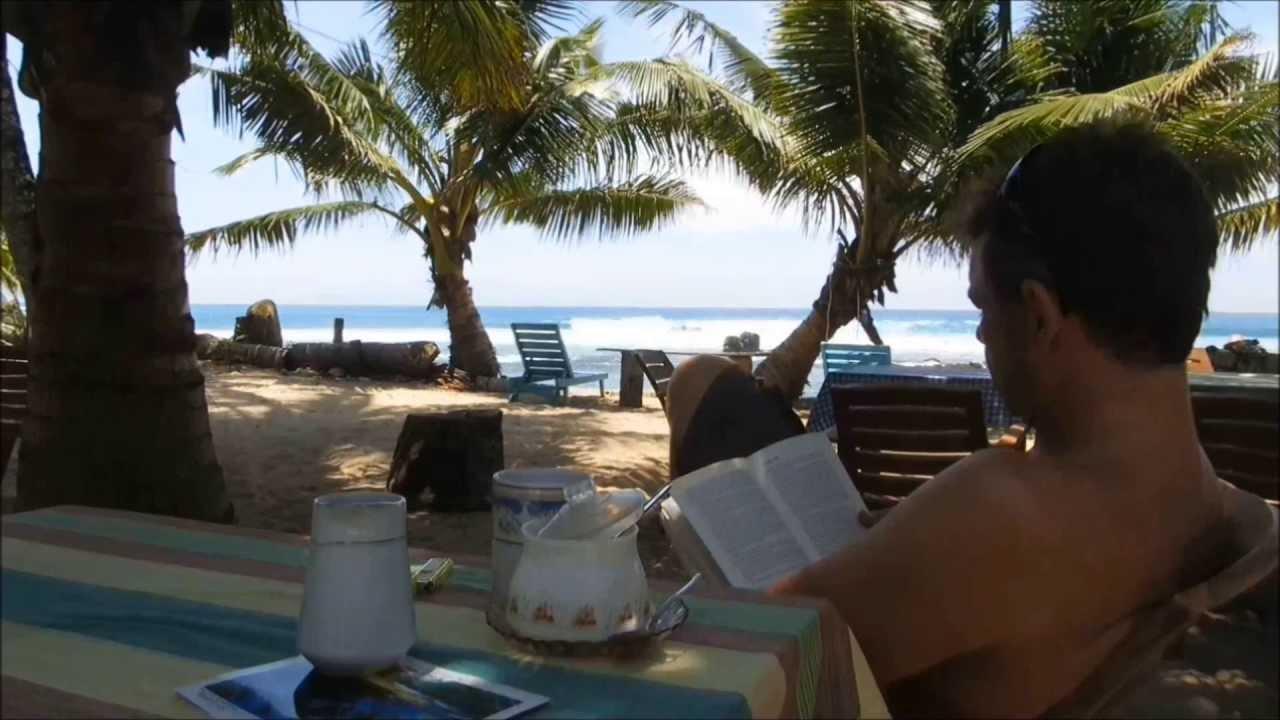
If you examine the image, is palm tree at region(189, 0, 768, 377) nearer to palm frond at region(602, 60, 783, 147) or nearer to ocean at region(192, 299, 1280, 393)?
palm frond at region(602, 60, 783, 147)

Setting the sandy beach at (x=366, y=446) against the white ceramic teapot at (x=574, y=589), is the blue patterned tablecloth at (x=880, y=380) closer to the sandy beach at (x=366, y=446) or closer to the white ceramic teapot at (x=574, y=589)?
the sandy beach at (x=366, y=446)

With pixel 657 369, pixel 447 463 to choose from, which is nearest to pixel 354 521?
pixel 447 463

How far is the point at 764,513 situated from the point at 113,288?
8.17ft

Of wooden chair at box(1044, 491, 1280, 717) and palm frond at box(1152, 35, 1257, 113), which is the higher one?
palm frond at box(1152, 35, 1257, 113)

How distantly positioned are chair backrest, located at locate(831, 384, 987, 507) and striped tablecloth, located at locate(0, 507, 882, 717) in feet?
7.05

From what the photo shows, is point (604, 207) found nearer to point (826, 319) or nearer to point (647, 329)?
point (826, 319)

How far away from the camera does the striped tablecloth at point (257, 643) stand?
2.56 ft

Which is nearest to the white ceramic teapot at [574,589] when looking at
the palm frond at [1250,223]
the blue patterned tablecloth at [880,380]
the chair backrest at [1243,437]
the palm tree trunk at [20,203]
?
the palm tree trunk at [20,203]

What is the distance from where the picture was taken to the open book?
3.94 ft

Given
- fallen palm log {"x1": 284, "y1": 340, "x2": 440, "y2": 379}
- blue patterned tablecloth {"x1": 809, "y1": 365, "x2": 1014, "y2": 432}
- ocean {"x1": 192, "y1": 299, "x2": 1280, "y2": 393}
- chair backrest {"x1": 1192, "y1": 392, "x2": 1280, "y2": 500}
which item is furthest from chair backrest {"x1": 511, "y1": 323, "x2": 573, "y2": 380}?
ocean {"x1": 192, "y1": 299, "x2": 1280, "y2": 393}

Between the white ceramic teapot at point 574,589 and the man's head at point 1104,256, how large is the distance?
1.53ft

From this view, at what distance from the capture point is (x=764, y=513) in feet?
4.19

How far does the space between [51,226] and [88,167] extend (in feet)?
0.70

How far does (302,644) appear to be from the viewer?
2.70ft
